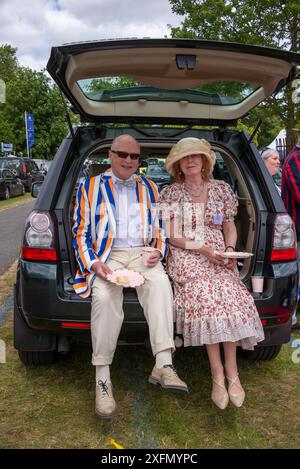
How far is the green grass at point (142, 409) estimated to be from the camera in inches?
100.0

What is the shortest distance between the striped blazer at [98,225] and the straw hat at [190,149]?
31cm

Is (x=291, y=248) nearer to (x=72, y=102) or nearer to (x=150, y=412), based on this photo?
(x=150, y=412)

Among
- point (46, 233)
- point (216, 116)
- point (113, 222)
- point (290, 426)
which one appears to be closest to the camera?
point (290, 426)

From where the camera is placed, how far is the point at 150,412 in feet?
9.34

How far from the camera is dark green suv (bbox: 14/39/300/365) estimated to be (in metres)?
2.67

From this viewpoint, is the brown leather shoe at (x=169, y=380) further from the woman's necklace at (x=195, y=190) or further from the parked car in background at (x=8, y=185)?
the parked car in background at (x=8, y=185)

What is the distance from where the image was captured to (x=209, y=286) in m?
2.81

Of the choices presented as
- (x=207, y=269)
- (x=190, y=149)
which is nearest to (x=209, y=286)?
(x=207, y=269)

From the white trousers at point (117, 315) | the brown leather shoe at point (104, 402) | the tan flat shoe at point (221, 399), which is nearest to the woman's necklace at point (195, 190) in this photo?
the white trousers at point (117, 315)

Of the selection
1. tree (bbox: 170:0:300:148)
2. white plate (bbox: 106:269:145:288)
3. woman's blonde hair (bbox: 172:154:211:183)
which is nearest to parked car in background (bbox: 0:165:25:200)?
tree (bbox: 170:0:300:148)

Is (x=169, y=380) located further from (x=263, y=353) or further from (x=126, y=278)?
(x=263, y=353)

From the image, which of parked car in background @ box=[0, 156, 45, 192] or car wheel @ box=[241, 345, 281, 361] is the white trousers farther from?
parked car in background @ box=[0, 156, 45, 192]
